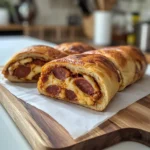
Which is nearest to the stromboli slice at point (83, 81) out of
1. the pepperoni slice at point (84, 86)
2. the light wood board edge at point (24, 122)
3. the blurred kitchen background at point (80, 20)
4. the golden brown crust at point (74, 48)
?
the pepperoni slice at point (84, 86)

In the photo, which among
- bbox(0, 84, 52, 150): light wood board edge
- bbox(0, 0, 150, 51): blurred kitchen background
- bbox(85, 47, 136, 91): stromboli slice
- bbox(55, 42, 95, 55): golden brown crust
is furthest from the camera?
bbox(0, 0, 150, 51): blurred kitchen background

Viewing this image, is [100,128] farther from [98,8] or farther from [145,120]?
[98,8]

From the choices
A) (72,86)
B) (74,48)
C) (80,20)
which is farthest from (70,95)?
(80,20)

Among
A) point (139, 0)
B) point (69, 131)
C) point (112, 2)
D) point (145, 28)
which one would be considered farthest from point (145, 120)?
point (139, 0)

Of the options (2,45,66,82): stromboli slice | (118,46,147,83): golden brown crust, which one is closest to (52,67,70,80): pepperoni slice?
(2,45,66,82): stromboli slice

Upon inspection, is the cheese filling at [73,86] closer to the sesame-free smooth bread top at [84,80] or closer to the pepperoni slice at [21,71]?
the sesame-free smooth bread top at [84,80]

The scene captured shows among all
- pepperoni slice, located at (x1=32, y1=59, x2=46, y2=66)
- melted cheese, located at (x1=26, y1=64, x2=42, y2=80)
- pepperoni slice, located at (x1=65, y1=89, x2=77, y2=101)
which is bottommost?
pepperoni slice, located at (x1=65, y1=89, x2=77, y2=101)

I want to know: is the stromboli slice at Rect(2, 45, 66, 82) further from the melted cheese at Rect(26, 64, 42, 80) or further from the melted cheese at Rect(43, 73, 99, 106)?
the melted cheese at Rect(43, 73, 99, 106)

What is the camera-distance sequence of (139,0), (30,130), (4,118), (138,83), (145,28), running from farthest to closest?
(139,0) → (145,28) → (138,83) → (4,118) → (30,130)
